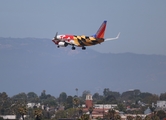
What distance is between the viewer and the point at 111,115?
18500 centimetres

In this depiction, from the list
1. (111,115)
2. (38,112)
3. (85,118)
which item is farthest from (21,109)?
(111,115)

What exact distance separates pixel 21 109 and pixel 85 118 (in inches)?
646

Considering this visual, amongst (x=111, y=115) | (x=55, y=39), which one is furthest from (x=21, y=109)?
(x=111, y=115)

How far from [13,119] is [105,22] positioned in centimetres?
9758

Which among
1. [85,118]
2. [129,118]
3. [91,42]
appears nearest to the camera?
[91,42]

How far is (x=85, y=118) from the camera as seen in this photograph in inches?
5187

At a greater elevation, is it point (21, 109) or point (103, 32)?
point (103, 32)

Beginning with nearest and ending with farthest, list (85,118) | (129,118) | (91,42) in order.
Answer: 1. (91,42)
2. (85,118)
3. (129,118)

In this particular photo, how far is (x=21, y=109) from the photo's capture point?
460 ft

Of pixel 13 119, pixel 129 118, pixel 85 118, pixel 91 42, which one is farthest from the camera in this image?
pixel 13 119

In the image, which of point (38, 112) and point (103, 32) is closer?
point (103, 32)

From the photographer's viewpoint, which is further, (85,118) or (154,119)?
(154,119)

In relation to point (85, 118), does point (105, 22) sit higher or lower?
higher

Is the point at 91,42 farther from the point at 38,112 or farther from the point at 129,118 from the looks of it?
the point at 129,118
